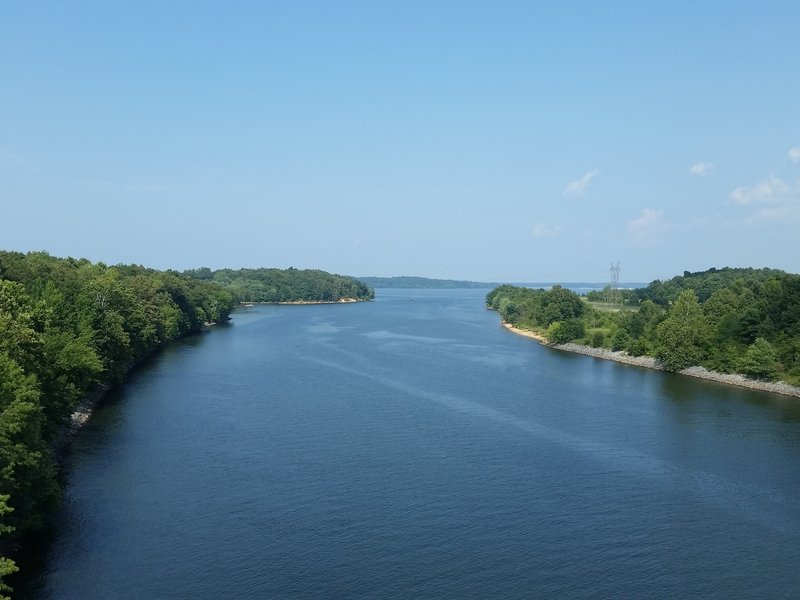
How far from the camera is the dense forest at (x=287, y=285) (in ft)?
488

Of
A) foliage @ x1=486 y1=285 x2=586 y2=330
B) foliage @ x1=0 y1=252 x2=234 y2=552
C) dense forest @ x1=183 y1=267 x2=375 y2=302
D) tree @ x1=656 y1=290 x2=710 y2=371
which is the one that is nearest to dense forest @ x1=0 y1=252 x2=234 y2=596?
foliage @ x1=0 y1=252 x2=234 y2=552

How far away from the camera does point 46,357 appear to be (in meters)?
23.7

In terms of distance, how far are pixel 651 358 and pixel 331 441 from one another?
35399 mm

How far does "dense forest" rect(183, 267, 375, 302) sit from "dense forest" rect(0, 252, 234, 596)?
8988 cm

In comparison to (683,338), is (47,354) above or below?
above

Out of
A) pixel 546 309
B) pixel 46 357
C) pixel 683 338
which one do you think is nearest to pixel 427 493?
→ pixel 46 357

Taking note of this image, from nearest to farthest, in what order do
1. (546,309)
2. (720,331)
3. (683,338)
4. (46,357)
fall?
(46,357) < (720,331) < (683,338) < (546,309)

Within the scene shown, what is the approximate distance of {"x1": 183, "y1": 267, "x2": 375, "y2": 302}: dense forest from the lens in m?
149

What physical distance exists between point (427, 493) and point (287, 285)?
135502 millimetres

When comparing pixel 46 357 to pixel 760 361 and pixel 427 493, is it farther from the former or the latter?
pixel 760 361

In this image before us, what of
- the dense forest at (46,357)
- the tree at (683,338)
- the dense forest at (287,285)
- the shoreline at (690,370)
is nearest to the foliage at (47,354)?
the dense forest at (46,357)

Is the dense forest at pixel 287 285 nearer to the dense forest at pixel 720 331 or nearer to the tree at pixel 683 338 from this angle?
the dense forest at pixel 720 331

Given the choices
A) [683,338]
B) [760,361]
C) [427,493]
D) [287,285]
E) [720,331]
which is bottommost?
[427,493]

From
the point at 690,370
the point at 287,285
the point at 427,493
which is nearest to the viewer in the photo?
the point at 427,493
